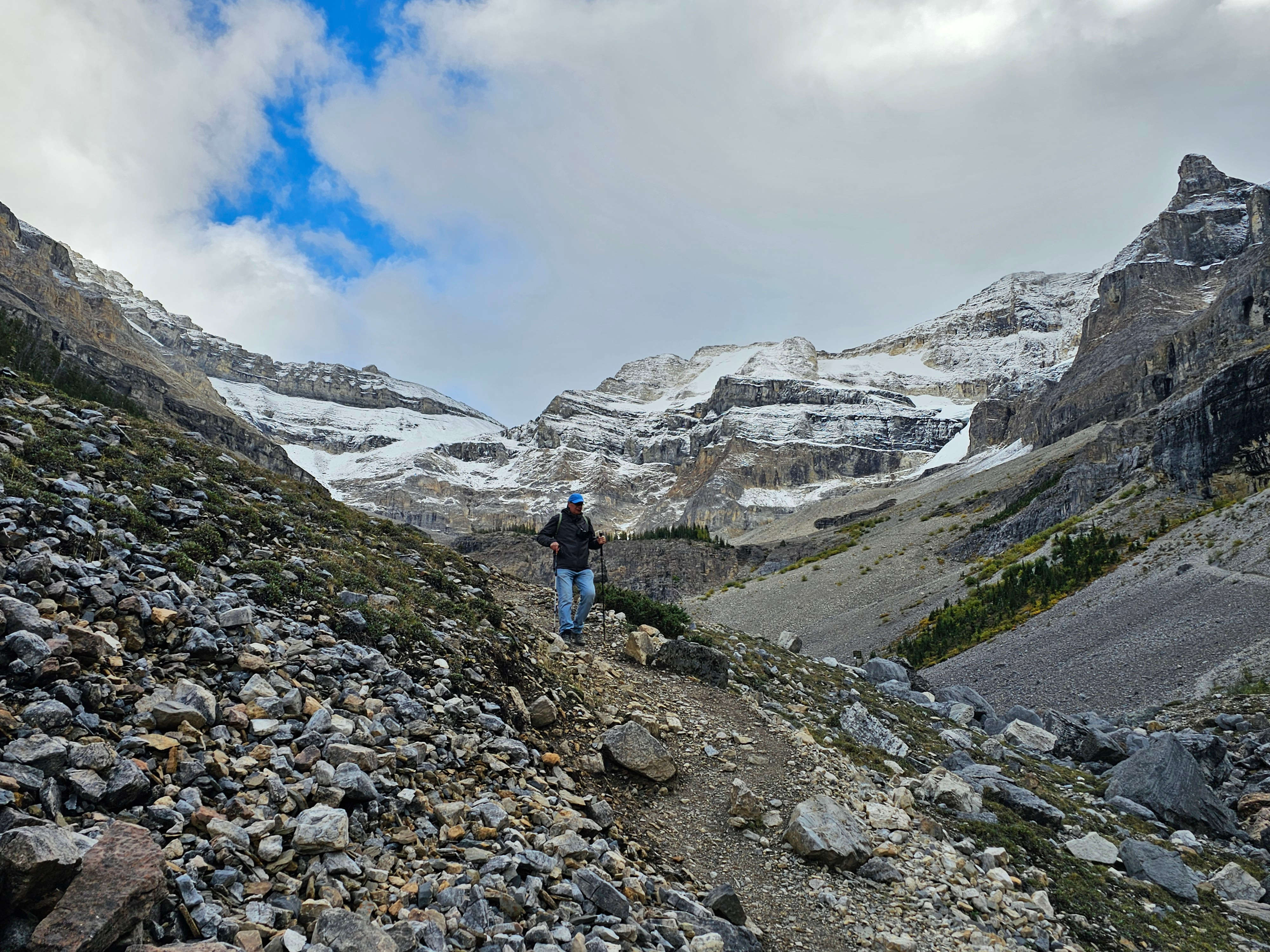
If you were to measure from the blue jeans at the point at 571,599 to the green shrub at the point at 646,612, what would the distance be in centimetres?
215

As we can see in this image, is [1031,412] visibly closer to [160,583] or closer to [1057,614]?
[1057,614]

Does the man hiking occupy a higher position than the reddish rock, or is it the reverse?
the man hiking

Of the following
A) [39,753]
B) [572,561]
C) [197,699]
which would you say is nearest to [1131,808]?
[572,561]

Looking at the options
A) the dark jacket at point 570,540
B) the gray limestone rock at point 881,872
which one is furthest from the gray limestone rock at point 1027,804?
the dark jacket at point 570,540

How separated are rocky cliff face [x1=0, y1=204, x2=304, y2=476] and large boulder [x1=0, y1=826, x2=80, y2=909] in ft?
349

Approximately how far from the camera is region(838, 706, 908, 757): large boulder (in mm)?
11320

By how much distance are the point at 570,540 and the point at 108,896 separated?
932 cm

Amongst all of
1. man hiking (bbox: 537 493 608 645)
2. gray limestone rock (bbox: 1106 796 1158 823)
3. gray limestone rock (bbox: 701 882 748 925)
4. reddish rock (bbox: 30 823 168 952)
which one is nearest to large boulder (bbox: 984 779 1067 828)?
gray limestone rock (bbox: 1106 796 1158 823)

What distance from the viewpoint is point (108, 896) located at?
10.9 ft

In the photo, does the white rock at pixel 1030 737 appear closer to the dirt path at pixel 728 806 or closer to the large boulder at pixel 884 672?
the large boulder at pixel 884 672

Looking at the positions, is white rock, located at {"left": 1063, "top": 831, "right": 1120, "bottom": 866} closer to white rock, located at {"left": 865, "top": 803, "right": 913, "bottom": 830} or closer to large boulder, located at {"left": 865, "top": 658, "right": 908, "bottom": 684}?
white rock, located at {"left": 865, "top": 803, "right": 913, "bottom": 830}

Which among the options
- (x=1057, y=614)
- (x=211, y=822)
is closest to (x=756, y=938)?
(x=211, y=822)

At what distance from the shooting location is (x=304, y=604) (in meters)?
7.42

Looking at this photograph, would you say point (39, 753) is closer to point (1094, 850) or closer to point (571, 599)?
point (571, 599)
